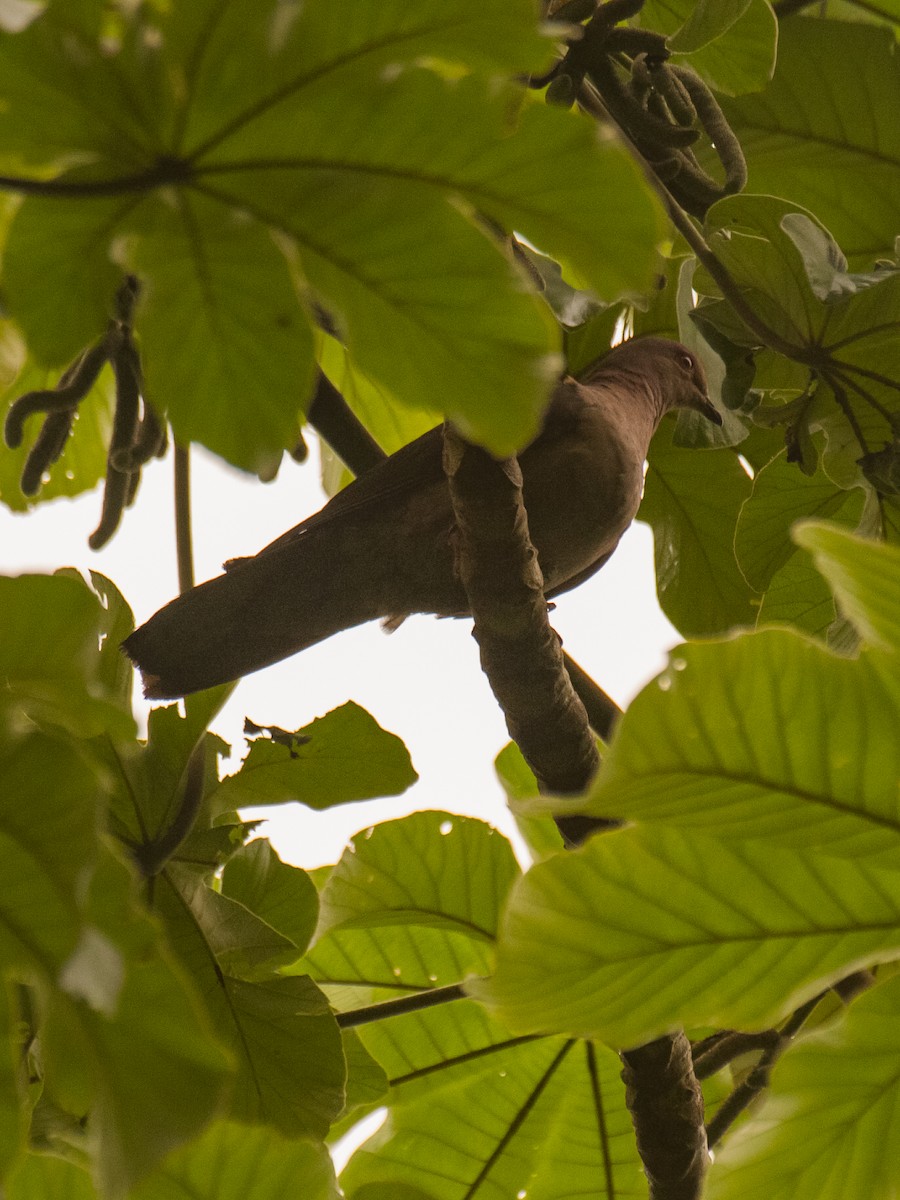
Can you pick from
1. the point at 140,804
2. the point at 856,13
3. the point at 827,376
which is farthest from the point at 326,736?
the point at 856,13

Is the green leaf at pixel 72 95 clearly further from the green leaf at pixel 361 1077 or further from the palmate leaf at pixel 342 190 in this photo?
the green leaf at pixel 361 1077

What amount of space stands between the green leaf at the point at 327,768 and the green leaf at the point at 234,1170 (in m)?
0.46

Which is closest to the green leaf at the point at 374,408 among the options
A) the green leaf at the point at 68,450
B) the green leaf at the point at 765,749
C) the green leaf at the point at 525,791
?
the green leaf at the point at 68,450

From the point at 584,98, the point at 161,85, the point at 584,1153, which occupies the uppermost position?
the point at 584,98

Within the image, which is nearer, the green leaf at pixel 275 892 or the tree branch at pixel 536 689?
the tree branch at pixel 536 689

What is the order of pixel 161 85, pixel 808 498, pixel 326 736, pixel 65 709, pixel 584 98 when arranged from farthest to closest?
pixel 808 498 → pixel 326 736 → pixel 584 98 → pixel 65 709 → pixel 161 85

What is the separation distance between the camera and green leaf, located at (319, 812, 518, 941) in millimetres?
1543

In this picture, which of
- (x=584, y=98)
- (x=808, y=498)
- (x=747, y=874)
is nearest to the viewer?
(x=747, y=874)

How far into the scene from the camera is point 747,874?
964 millimetres

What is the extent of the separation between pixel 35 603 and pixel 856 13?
1.53 meters

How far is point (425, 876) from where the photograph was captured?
1.59m

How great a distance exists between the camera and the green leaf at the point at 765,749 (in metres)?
0.80

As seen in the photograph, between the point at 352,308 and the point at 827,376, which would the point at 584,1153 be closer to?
the point at 827,376

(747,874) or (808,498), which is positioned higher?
(808,498)
